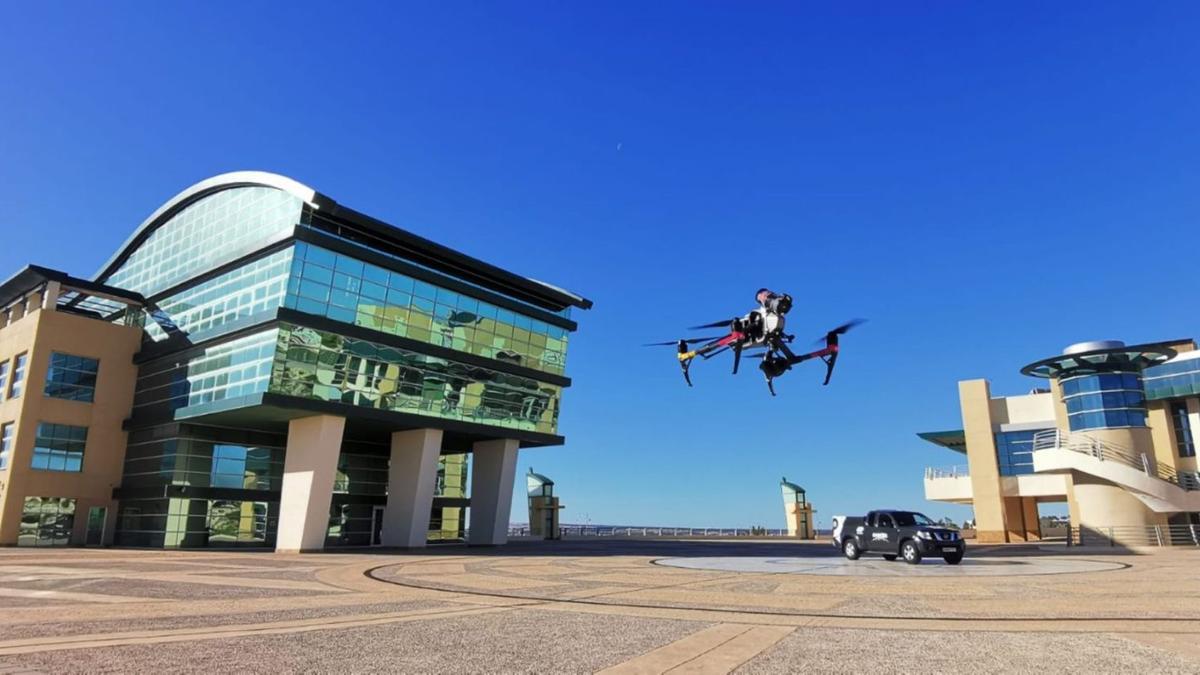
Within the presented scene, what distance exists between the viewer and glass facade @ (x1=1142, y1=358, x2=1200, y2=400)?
4225cm

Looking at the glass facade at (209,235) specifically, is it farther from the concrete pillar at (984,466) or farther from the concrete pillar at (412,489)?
the concrete pillar at (984,466)

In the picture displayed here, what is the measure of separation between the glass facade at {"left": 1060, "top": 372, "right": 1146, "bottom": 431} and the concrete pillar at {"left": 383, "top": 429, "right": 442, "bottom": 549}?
35757mm

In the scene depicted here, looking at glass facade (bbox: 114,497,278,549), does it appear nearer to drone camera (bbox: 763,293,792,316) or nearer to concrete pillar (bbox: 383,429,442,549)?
concrete pillar (bbox: 383,429,442,549)

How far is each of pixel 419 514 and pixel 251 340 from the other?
1316 cm

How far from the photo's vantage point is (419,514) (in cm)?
4047

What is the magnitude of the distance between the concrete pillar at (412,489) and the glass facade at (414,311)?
5943 mm

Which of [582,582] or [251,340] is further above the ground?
[251,340]

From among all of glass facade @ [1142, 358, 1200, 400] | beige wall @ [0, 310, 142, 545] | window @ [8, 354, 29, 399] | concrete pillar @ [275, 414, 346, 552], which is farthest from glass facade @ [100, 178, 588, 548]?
glass facade @ [1142, 358, 1200, 400]

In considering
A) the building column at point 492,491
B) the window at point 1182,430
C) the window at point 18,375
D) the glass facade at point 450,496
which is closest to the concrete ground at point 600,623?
the building column at point 492,491

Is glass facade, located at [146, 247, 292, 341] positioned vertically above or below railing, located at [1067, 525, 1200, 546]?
above

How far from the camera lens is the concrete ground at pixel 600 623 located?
742cm

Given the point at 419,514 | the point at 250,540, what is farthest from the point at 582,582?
the point at 250,540

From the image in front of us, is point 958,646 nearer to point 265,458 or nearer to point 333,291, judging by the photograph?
point 333,291

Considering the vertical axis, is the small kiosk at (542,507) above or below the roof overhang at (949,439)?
below
